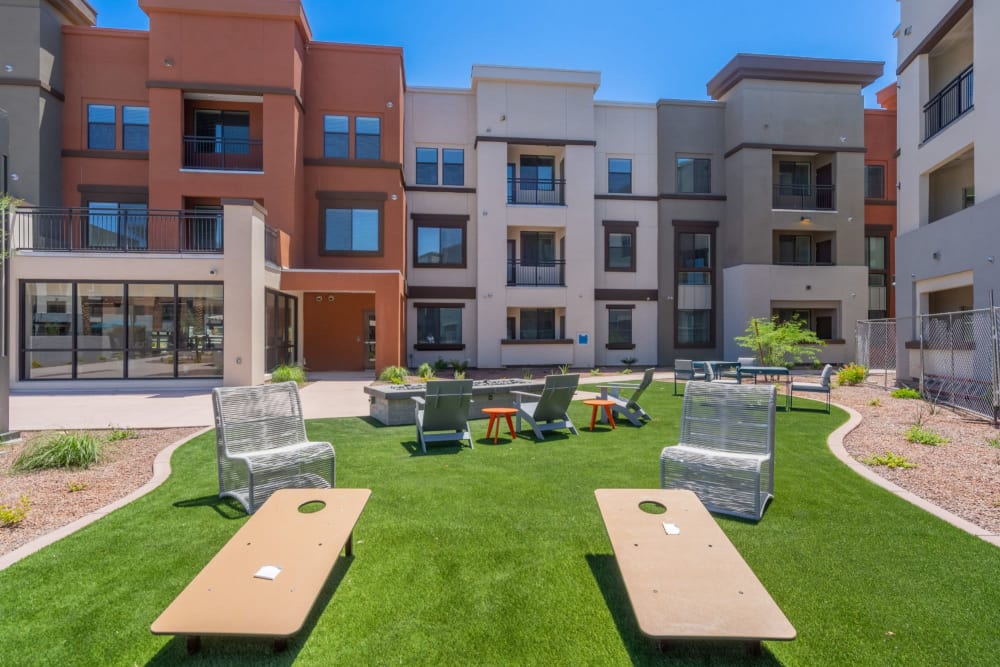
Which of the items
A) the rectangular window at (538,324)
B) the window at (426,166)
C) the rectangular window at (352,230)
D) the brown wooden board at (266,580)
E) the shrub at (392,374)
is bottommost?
the brown wooden board at (266,580)

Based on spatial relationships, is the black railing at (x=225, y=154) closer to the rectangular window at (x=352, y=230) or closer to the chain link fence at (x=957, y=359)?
the rectangular window at (x=352, y=230)

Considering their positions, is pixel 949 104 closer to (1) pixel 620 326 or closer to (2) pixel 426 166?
(1) pixel 620 326

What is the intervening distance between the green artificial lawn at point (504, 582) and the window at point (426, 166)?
18527 mm

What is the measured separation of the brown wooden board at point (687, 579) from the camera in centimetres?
262

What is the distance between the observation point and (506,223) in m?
22.3

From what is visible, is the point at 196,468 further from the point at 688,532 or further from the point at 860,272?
the point at 860,272

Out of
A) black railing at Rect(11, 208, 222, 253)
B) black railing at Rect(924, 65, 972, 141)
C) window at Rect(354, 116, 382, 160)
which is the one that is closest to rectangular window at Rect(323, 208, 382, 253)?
window at Rect(354, 116, 382, 160)

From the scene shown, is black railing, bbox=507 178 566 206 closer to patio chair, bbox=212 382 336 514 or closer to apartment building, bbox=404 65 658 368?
apartment building, bbox=404 65 658 368

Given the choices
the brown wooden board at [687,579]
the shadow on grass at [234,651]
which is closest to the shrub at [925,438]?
the brown wooden board at [687,579]

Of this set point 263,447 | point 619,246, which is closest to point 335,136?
point 619,246

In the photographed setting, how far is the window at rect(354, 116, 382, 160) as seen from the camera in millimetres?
20016

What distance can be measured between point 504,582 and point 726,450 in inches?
118

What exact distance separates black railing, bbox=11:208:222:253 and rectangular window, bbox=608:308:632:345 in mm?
16086

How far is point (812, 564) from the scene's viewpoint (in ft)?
12.8
